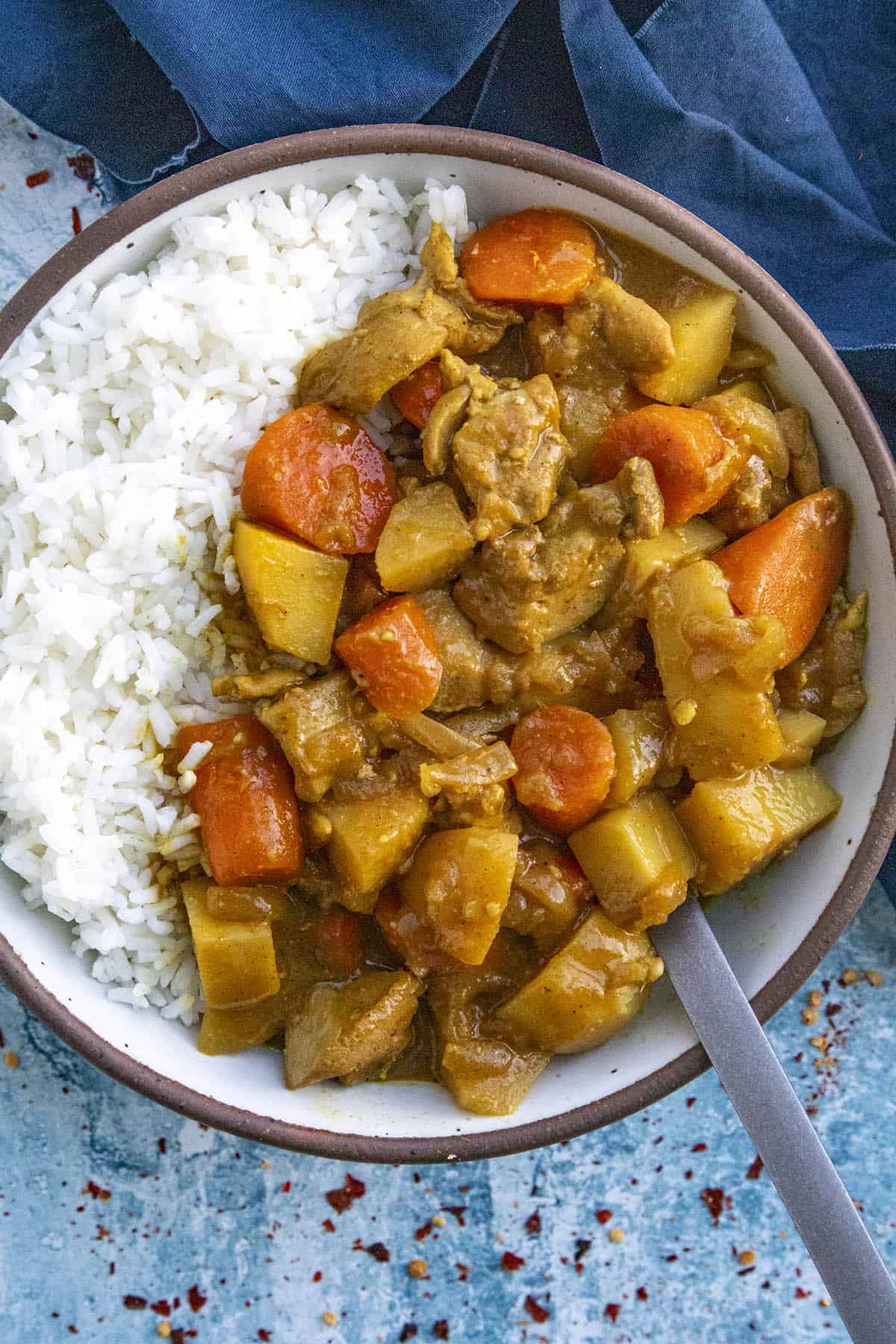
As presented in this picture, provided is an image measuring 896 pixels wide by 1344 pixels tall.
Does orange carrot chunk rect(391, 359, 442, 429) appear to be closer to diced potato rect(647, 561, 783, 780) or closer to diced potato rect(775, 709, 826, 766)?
diced potato rect(647, 561, 783, 780)

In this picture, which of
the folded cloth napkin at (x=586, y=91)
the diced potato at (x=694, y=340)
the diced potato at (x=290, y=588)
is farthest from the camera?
the folded cloth napkin at (x=586, y=91)

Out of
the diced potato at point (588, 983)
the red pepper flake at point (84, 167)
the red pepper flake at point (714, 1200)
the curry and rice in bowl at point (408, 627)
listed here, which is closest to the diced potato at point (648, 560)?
the curry and rice in bowl at point (408, 627)

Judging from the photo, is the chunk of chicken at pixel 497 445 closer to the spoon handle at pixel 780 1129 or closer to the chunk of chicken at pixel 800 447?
the chunk of chicken at pixel 800 447

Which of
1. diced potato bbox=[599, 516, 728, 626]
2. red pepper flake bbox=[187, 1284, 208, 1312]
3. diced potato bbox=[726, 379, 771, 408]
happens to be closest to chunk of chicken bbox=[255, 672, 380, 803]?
diced potato bbox=[599, 516, 728, 626]

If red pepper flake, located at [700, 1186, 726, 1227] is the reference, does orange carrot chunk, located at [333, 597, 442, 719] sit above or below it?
above

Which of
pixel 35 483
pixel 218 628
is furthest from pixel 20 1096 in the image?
pixel 35 483
